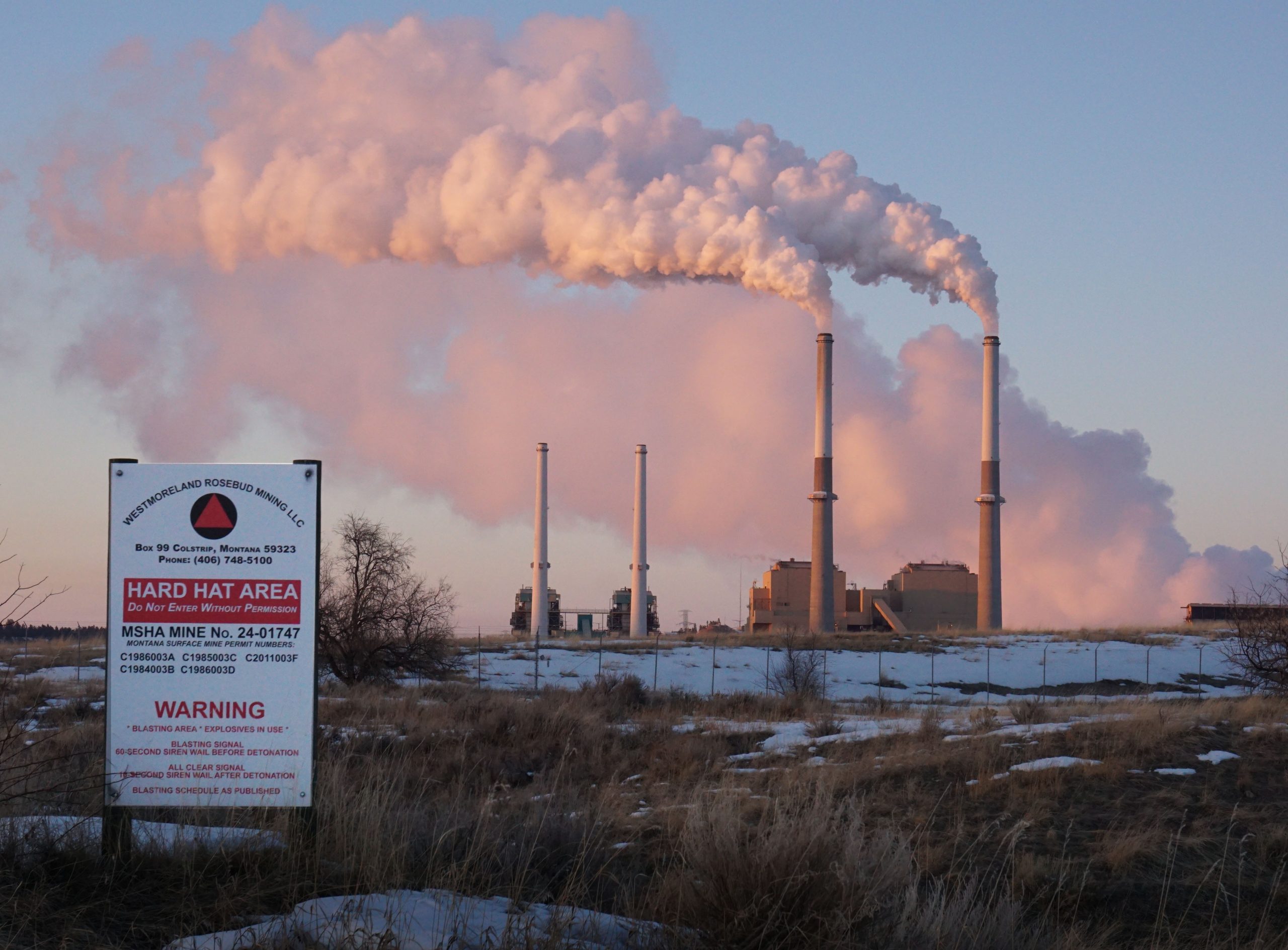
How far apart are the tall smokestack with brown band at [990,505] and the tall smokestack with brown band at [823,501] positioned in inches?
362

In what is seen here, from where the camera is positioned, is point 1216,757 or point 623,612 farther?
point 623,612

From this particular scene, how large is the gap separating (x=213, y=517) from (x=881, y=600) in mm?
76835

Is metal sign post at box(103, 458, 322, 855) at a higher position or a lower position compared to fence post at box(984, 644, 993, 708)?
higher

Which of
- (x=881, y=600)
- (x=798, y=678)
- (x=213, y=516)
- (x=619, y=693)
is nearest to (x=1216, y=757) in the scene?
(x=213, y=516)

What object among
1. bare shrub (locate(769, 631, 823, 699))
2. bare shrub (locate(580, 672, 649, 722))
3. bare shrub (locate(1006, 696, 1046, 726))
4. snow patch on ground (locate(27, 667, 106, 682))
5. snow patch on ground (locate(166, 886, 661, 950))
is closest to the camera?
snow patch on ground (locate(166, 886, 661, 950))

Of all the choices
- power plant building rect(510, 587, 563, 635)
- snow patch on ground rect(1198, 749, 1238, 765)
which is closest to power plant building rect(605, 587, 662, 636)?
power plant building rect(510, 587, 563, 635)

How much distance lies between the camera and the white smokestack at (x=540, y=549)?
6806 centimetres

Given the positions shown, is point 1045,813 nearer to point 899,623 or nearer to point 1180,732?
point 1180,732

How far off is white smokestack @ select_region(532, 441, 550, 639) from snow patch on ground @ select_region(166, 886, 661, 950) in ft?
204

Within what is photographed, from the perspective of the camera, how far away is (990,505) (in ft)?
218

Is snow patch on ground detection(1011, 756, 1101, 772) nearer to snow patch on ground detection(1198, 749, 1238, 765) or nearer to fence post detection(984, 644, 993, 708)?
snow patch on ground detection(1198, 749, 1238, 765)

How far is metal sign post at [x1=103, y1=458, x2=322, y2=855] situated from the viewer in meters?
6.99

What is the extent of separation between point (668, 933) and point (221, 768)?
2.92 metres

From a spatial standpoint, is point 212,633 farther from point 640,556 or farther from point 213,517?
point 640,556
